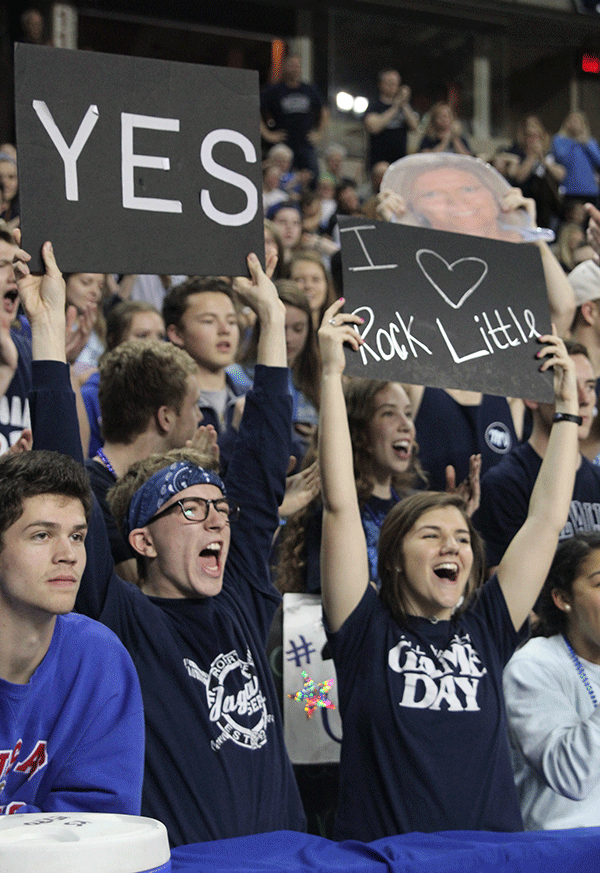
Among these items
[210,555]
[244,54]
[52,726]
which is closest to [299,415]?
[210,555]

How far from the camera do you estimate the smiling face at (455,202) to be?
12.4 feet

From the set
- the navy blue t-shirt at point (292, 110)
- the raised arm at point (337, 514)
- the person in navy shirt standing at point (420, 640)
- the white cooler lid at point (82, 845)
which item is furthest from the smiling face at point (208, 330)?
the navy blue t-shirt at point (292, 110)

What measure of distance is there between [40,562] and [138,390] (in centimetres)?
120

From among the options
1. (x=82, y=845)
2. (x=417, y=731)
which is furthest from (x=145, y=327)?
(x=82, y=845)

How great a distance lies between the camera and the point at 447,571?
9.55 ft

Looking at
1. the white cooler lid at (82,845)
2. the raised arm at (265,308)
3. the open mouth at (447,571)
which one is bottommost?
the white cooler lid at (82,845)

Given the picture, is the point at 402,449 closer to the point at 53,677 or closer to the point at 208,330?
the point at 208,330

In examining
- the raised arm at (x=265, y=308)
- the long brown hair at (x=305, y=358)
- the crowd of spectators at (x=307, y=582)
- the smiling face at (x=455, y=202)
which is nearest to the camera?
the crowd of spectators at (x=307, y=582)

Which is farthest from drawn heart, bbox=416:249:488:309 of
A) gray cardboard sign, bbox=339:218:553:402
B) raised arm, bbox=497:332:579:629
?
raised arm, bbox=497:332:579:629

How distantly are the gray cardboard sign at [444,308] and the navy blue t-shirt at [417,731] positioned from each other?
62cm

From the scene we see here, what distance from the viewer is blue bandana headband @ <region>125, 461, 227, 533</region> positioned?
107 inches

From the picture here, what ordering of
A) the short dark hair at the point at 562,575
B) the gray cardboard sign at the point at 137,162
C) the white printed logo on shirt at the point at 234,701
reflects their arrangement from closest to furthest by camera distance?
the white printed logo on shirt at the point at 234,701 < the gray cardboard sign at the point at 137,162 < the short dark hair at the point at 562,575

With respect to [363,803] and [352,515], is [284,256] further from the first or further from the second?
[363,803]

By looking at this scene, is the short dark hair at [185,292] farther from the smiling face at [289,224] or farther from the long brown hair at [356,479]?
the smiling face at [289,224]
